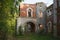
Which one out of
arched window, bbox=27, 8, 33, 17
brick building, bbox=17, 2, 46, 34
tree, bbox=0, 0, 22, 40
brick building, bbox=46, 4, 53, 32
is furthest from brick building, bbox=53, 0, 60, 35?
tree, bbox=0, 0, 22, 40

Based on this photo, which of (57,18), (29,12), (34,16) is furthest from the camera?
(29,12)

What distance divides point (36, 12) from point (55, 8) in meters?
12.9

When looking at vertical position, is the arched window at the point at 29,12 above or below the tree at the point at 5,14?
above

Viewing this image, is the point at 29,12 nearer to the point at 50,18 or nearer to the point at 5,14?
the point at 50,18

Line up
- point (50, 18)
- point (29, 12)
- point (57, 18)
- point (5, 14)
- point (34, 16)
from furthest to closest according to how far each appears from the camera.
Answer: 1. point (29, 12)
2. point (34, 16)
3. point (50, 18)
4. point (57, 18)
5. point (5, 14)

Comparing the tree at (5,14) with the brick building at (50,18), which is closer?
the tree at (5,14)

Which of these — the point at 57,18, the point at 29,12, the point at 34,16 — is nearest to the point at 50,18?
the point at 34,16

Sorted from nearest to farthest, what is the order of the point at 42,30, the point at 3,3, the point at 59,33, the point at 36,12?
the point at 3,3 → the point at 59,33 → the point at 42,30 → the point at 36,12

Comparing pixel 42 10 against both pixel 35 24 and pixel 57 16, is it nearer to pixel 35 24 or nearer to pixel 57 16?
pixel 35 24

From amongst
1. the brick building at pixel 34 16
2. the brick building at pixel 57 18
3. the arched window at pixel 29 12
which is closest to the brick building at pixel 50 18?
the brick building at pixel 34 16

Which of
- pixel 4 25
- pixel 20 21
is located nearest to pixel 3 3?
pixel 4 25

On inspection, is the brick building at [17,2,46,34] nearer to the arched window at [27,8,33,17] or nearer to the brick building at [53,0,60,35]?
the arched window at [27,8,33,17]

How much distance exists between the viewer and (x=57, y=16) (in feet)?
97.2

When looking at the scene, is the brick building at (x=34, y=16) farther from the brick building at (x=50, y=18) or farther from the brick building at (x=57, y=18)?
the brick building at (x=57, y=18)
